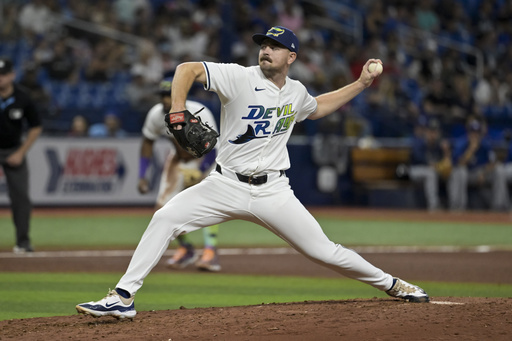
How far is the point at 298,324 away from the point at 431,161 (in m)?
13.8

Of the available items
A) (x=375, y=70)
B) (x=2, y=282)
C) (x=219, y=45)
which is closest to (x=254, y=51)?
(x=219, y=45)

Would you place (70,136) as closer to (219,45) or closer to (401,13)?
(219,45)

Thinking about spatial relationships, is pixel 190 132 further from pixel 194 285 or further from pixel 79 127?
pixel 79 127

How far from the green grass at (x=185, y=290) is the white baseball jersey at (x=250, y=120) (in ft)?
5.61

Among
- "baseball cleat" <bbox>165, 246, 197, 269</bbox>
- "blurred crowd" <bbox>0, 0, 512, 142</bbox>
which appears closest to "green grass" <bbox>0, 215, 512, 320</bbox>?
"baseball cleat" <bbox>165, 246, 197, 269</bbox>

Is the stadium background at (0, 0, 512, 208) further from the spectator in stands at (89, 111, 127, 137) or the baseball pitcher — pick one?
the baseball pitcher

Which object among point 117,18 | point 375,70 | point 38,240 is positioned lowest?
point 38,240

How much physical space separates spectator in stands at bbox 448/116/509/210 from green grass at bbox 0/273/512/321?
33.8ft

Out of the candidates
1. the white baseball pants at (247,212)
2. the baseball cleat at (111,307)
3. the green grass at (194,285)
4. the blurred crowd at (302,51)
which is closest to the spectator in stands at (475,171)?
the blurred crowd at (302,51)

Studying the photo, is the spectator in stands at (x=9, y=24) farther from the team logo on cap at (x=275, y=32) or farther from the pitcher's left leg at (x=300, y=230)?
the pitcher's left leg at (x=300, y=230)

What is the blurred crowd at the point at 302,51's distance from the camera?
1803cm

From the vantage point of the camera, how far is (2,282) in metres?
8.53

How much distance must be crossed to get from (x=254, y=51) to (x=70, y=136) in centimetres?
498

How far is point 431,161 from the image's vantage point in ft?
61.7
